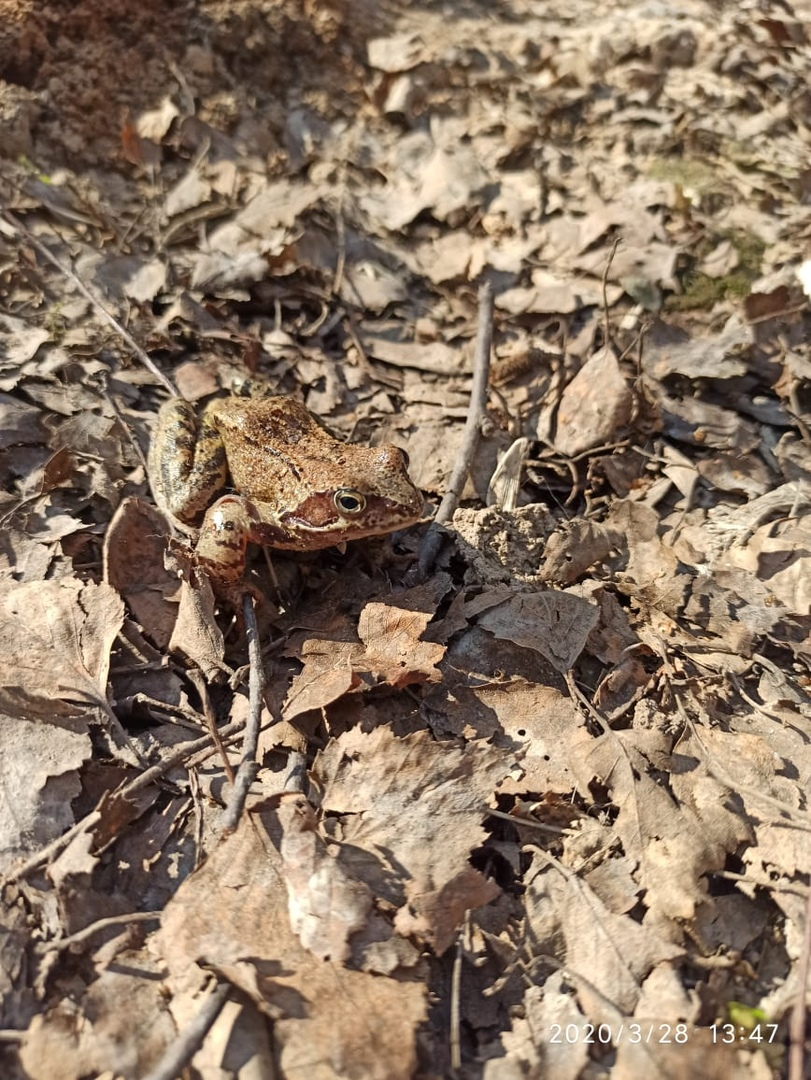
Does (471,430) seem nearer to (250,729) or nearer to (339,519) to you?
(339,519)

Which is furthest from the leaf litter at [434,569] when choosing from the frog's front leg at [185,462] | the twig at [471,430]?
the frog's front leg at [185,462]

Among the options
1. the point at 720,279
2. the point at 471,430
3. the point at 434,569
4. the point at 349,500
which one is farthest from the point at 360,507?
the point at 720,279

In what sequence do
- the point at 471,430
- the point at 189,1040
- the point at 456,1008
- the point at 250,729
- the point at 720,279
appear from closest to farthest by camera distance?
1. the point at 189,1040
2. the point at 456,1008
3. the point at 250,729
4. the point at 471,430
5. the point at 720,279

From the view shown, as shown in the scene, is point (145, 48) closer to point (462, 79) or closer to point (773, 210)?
point (462, 79)

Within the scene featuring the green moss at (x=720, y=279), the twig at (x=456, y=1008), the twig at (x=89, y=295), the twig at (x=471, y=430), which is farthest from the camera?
the green moss at (x=720, y=279)

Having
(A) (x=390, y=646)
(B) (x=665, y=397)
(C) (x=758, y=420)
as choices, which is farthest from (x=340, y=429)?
(C) (x=758, y=420)

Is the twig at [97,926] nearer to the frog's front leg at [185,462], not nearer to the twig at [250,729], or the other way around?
the twig at [250,729]
